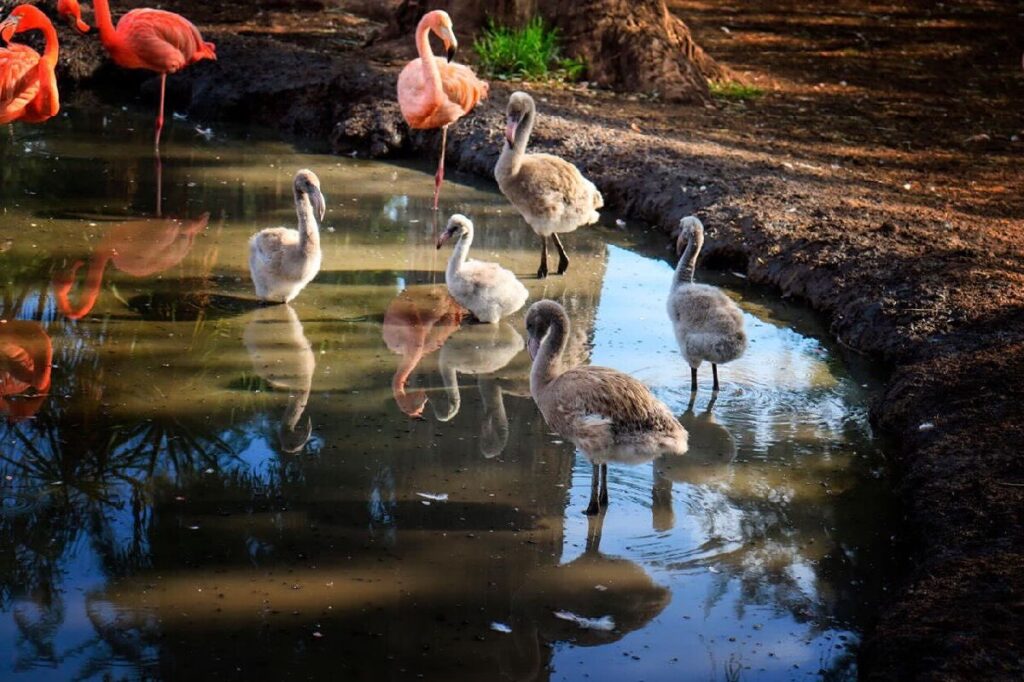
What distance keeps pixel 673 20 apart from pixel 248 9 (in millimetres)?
5247

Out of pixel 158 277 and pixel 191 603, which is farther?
pixel 158 277

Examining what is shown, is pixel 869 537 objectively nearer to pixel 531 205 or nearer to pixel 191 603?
pixel 191 603

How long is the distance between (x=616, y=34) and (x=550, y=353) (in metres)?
7.99

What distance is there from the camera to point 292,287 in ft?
22.6

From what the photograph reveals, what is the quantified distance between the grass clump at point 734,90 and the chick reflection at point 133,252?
6.20m

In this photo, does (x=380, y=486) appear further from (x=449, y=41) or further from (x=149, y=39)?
(x=149, y=39)

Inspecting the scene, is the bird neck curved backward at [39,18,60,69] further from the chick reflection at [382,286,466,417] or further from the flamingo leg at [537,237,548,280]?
the flamingo leg at [537,237,548,280]

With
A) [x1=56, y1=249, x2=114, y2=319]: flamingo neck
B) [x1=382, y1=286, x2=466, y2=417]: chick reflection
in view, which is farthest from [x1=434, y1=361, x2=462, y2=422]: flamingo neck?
[x1=56, y1=249, x2=114, y2=319]: flamingo neck

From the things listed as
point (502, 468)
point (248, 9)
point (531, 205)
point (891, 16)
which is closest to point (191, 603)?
point (502, 468)

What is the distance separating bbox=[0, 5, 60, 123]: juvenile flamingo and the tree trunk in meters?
4.93

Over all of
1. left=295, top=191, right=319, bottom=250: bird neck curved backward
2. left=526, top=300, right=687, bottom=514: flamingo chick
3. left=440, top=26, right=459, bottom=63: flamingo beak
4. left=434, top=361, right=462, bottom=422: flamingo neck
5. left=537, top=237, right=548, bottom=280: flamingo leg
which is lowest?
left=434, top=361, right=462, bottom=422: flamingo neck

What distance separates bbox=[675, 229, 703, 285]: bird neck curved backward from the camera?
649cm

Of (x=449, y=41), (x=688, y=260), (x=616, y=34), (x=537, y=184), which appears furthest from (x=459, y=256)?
(x=616, y=34)

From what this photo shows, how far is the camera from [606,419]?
4.76 m
